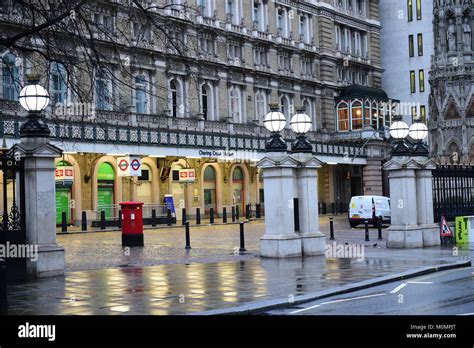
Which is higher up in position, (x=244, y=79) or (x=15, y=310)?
(x=244, y=79)

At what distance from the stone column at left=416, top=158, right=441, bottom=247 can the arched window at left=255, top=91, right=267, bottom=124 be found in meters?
36.9

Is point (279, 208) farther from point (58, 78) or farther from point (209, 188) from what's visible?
point (209, 188)

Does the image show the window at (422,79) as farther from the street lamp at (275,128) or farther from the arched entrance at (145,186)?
the street lamp at (275,128)

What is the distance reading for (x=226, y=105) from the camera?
57625 mm

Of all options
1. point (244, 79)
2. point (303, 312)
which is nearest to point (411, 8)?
point (244, 79)

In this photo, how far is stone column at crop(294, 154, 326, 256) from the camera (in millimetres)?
21469

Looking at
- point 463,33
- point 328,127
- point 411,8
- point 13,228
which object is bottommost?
point 13,228

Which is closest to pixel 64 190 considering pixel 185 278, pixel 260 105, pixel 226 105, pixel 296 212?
pixel 226 105

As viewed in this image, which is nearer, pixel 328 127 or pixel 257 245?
pixel 257 245

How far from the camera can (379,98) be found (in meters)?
69.2

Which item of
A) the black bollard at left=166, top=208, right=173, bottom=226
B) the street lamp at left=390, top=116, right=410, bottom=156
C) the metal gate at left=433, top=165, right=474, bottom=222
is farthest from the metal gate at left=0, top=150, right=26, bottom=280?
the black bollard at left=166, top=208, right=173, bottom=226

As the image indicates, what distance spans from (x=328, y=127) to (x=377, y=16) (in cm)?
1626

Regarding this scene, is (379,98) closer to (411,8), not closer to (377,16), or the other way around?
(377,16)

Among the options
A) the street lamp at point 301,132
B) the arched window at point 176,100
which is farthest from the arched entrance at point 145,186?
the street lamp at point 301,132
